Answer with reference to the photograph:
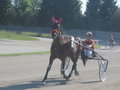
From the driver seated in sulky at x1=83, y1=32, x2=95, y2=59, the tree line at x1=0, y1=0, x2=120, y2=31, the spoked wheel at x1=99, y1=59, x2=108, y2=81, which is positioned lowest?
the spoked wheel at x1=99, y1=59, x2=108, y2=81

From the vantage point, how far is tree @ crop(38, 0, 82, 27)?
64.9 m

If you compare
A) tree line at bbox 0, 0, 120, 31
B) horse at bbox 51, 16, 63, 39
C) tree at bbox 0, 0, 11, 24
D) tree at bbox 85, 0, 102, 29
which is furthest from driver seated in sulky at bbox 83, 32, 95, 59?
tree at bbox 85, 0, 102, 29

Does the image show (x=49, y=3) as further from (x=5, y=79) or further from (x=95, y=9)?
(x=5, y=79)

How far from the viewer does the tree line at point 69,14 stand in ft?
213

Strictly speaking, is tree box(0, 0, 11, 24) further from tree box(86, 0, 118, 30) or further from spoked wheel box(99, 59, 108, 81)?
spoked wheel box(99, 59, 108, 81)

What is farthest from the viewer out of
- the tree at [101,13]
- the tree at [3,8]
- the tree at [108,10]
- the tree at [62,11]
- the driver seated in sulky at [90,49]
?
the tree at [101,13]

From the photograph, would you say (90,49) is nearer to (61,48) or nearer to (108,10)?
(61,48)

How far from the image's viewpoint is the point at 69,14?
212 ft

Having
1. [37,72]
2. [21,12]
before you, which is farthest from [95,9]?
[37,72]

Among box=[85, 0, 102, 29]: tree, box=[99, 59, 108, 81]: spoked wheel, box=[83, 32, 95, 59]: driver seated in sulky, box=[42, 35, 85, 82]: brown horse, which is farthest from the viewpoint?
box=[85, 0, 102, 29]: tree

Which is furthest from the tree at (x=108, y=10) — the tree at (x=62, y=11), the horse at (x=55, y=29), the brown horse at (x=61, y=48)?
the horse at (x=55, y=29)

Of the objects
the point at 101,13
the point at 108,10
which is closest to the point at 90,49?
the point at 108,10

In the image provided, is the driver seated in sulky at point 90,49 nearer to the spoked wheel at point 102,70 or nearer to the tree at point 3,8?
the spoked wheel at point 102,70

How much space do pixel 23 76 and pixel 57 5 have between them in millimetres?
55249
